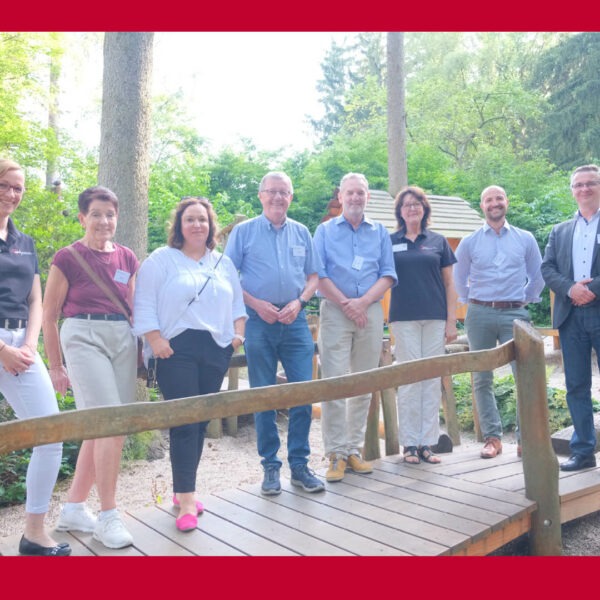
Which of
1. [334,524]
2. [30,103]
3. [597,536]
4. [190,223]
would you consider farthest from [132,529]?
[30,103]

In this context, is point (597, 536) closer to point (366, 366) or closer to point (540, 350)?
point (540, 350)

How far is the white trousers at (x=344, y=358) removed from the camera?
4469 mm

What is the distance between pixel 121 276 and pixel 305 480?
1883mm

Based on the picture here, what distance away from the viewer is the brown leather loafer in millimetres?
5031

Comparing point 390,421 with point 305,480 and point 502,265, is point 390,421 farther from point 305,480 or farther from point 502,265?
point 502,265

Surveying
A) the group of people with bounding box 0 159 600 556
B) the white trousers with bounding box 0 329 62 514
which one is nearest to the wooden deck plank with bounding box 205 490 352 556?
the group of people with bounding box 0 159 600 556

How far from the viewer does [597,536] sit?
14.5 feet

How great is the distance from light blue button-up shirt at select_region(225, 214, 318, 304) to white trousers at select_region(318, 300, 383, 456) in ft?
1.34

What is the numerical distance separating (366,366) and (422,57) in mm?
35209

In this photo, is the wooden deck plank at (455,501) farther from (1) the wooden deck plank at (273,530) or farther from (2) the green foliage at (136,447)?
(2) the green foliage at (136,447)

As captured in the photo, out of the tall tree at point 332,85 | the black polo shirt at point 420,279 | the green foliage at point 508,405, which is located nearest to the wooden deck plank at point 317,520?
the black polo shirt at point 420,279

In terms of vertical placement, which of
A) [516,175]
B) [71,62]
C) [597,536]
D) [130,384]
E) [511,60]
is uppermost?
[511,60]

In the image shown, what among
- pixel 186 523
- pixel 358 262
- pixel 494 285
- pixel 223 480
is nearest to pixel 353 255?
pixel 358 262

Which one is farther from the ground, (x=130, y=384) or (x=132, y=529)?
(x=130, y=384)
